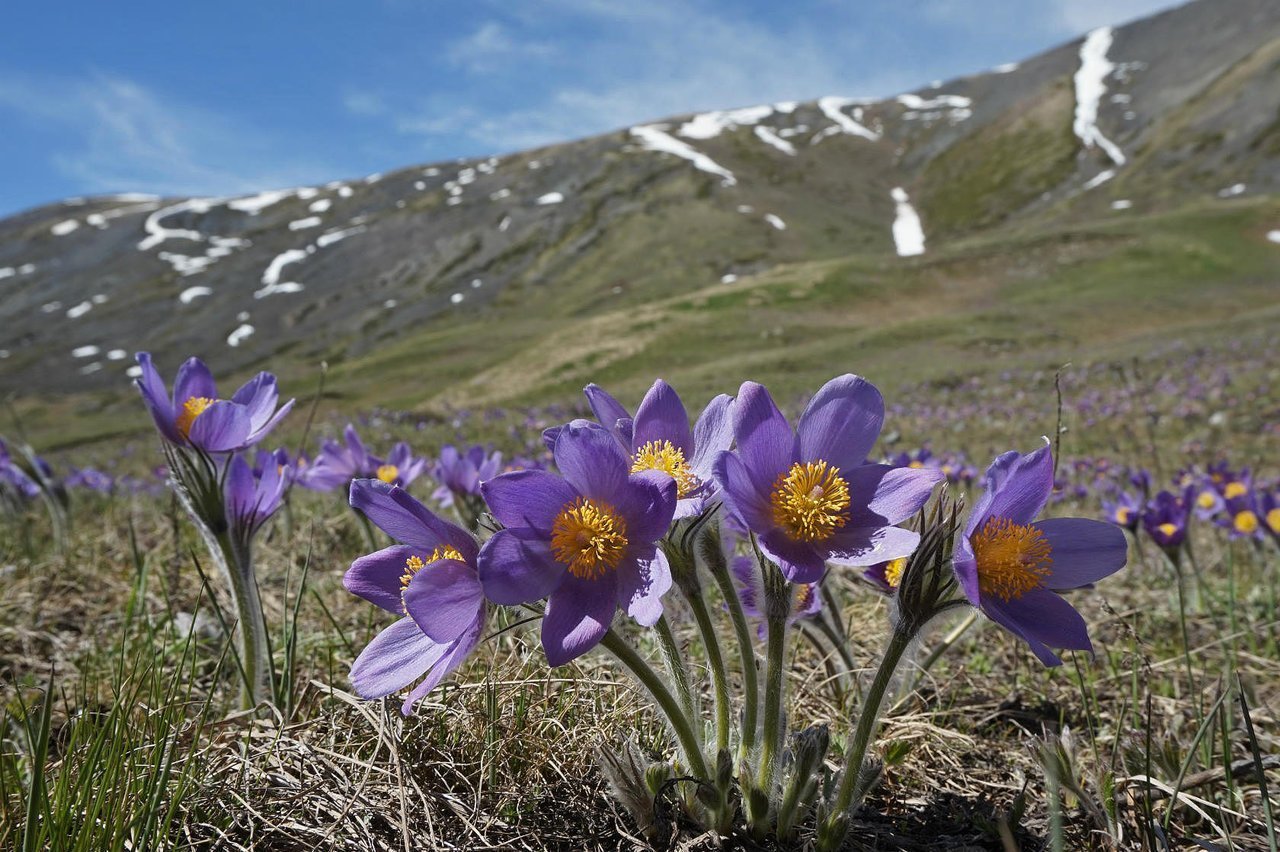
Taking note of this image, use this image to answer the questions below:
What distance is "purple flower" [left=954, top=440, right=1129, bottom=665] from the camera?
130 centimetres

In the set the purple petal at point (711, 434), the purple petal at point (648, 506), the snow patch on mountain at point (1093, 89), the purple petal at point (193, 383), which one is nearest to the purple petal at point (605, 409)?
the purple petal at point (711, 434)

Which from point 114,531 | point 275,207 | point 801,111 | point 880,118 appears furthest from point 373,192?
point 114,531

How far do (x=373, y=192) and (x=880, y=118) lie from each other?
6281 centimetres

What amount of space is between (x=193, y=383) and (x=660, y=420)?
1.46 meters

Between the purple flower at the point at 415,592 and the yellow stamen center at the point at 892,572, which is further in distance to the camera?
the yellow stamen center at the point at 892,572

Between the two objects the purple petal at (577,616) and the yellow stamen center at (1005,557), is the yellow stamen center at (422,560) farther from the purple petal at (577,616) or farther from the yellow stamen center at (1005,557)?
the yellow stamen center at (1005,557)

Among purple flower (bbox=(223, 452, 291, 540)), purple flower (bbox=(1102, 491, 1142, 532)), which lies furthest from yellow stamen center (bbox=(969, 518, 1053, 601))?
purple flower (bbox=(1102, 491, 1142, 532))

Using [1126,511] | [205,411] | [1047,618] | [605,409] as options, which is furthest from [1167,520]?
[205,411]

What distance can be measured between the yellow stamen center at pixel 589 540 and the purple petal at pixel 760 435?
0.76 feet

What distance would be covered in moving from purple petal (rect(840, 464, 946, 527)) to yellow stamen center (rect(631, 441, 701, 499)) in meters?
0.26

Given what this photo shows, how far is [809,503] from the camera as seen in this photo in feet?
4.31

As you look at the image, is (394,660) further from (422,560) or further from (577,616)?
(577,616)

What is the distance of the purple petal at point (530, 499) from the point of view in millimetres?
1230

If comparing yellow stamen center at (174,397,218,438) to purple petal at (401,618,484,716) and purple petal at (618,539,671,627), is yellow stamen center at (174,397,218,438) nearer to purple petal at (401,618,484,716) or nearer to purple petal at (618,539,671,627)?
purple petal at (401,618,484,716)
